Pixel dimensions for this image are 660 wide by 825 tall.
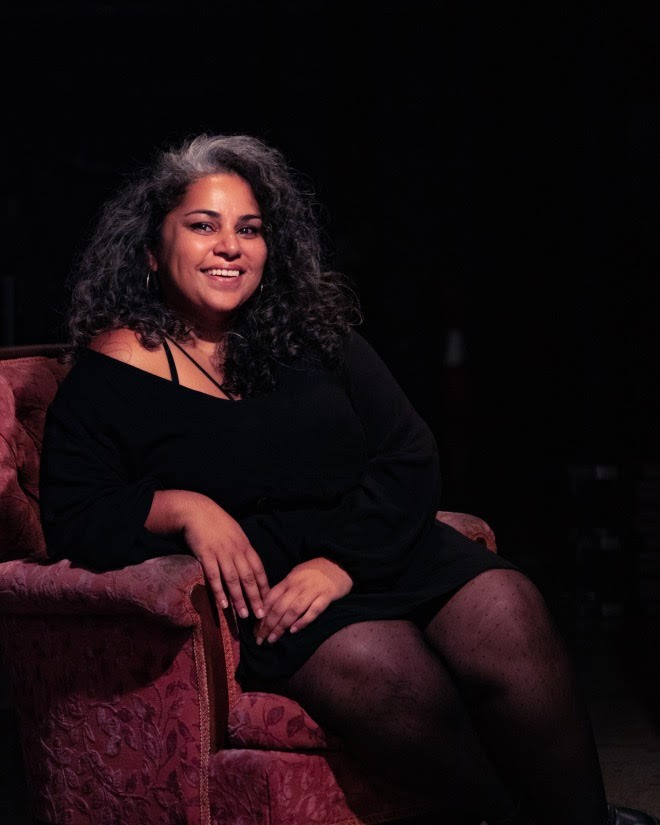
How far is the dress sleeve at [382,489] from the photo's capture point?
2182 mm

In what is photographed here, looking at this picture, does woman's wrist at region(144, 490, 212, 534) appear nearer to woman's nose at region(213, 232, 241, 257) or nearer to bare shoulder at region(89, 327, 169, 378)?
bare shoulder at region(89, 327, 169, 378)

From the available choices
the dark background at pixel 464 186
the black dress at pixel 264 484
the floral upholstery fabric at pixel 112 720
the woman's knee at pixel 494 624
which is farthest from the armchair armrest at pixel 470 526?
the dark background at pixel 464 186

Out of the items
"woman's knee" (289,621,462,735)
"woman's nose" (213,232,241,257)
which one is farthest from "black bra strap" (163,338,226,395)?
"woman's knee" (289,621,462,735)

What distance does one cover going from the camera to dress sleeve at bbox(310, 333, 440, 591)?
7.16 ft

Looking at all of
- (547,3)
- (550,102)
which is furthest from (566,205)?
(547,3)

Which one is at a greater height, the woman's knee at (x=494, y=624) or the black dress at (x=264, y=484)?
the black dress at (x=264, y=484)

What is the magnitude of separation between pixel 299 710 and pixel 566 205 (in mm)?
6231

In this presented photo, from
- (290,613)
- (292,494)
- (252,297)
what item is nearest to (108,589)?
(290,613)

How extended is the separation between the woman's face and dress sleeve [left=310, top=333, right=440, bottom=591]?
0.86ft

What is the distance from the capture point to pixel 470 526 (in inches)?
100

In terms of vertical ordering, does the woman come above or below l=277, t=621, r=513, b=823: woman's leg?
above

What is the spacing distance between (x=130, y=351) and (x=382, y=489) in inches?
20.6

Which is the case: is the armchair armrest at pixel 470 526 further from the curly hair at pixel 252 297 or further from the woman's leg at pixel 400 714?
the woman's leg at pixel 400 714

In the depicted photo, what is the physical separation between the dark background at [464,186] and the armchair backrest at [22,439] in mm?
2740
